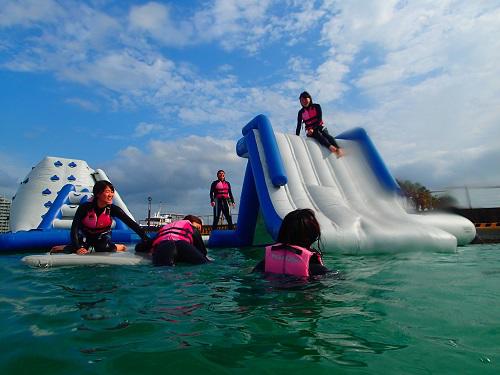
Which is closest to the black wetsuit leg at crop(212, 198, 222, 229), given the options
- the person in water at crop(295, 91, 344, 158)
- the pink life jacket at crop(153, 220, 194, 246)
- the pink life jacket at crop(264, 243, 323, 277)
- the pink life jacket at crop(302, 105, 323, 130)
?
the person in water at crop(295, 91, 344, 158)

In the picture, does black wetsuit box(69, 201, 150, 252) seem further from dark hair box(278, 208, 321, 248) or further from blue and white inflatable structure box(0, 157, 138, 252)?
blue and white inflatable structure box(0, 157, 138, 252)

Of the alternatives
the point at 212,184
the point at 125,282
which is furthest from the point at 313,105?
the point at 125,282

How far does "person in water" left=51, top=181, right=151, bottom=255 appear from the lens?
3.90m

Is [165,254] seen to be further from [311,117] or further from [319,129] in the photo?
[311,117]

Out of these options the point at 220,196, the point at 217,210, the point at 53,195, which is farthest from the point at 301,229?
Result: the point at 53,195

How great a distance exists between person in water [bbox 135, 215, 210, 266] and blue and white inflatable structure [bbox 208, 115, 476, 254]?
1.13 meters

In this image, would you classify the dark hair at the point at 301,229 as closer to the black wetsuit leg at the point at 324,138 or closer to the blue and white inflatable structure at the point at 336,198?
the blue and white inflatable structure at the point at 336,198

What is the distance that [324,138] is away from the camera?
21.5ft

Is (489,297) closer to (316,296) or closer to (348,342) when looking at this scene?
(316,296)

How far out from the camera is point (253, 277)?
2.71 meters

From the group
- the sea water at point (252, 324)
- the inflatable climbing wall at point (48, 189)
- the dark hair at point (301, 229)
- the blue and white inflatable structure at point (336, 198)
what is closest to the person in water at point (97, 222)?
the sea water at point (252, 324)

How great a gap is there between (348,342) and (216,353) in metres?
0.47

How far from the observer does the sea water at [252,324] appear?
3.89 feet

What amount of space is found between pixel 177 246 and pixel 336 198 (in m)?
2.53
